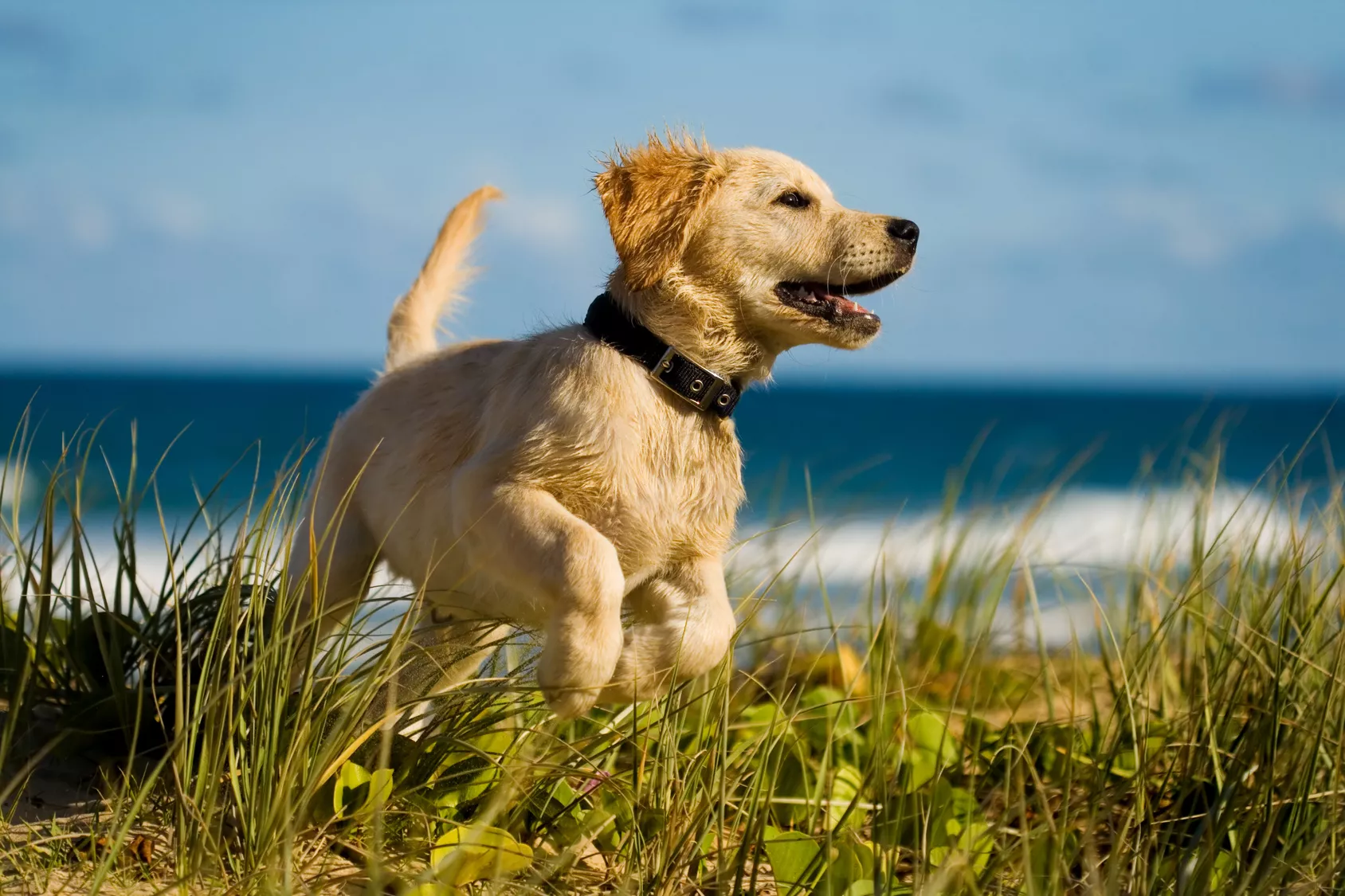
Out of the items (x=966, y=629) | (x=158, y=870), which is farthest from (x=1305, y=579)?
(x=158, y=870)

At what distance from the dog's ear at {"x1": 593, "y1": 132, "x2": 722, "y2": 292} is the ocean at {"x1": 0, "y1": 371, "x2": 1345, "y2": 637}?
67 centimetres

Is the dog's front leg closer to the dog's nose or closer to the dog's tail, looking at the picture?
the dog's nose

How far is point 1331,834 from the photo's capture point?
284 cm

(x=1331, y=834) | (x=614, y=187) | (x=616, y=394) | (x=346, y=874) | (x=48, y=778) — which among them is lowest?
(x=1331, y=834)

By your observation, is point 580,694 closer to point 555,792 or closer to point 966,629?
point 555,792

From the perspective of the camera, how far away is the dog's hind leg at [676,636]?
285cm

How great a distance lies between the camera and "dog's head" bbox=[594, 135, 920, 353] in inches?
116

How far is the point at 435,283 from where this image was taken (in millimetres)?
4012

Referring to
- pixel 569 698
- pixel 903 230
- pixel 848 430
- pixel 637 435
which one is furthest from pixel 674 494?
pixel 848 430

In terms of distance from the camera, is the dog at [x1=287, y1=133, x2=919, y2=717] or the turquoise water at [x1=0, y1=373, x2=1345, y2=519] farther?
the turquoise water at [x1=0, y1=373, x2=1345, y2=519]

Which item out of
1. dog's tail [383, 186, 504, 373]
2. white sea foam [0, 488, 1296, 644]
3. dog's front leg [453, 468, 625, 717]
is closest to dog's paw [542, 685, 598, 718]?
dog's front leg [453, 468, 625, 717]

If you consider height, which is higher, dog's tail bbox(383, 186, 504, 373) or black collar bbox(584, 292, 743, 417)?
dog's tail bbox(383, 186, 504, 373)

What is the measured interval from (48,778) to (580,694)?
1.59 metres

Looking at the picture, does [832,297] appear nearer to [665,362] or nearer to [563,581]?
[665,362]
